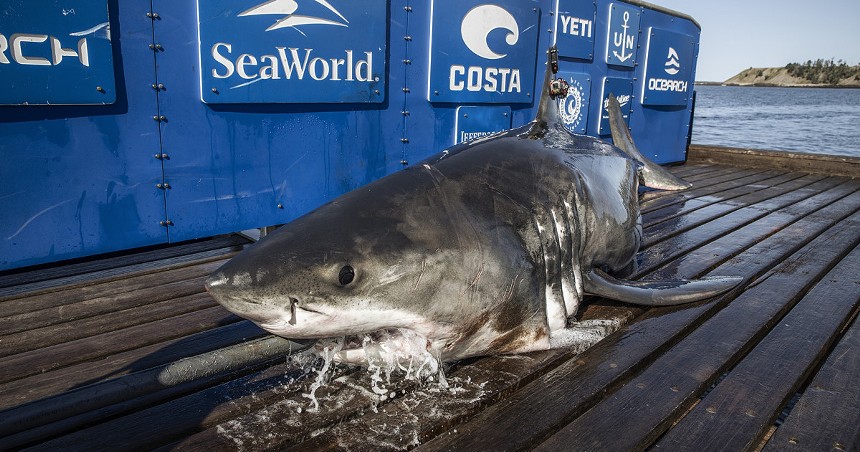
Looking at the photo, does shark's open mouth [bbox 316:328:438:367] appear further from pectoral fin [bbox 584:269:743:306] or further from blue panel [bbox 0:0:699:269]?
blue panel [bbox 0:0:699:269]

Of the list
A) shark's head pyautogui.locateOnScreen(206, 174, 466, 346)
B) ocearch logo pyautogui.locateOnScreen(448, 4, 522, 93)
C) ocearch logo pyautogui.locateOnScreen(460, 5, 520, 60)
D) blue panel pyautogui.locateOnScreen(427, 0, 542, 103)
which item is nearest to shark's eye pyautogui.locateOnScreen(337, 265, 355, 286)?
shark's head pyautogui.locateOnScreen(206, 174, 466, 346)

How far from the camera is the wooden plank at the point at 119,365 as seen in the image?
2.16 m

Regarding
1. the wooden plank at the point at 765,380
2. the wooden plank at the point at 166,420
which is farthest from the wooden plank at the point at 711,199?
the wooden plank at the point at 166,420

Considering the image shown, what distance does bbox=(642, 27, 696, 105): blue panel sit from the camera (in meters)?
8.54

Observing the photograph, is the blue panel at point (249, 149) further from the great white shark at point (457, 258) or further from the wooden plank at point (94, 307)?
the great white shark at point (457, 258)

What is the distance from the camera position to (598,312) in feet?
9.82

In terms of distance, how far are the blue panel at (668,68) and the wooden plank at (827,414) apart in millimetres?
6727

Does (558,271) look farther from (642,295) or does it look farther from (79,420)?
(79,420)

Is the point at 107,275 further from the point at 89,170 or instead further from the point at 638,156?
the point at 638,156

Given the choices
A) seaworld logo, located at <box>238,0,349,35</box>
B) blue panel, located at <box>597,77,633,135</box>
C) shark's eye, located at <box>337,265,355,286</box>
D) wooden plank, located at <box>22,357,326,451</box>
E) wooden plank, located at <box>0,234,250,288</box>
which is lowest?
wooden plank, located at <box>0,234,250,288</box>

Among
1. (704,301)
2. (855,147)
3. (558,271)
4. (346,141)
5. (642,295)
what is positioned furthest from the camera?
(855,147)

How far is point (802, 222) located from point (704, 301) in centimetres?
304

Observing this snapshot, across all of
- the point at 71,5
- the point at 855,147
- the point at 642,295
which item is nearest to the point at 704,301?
the point at 642,295

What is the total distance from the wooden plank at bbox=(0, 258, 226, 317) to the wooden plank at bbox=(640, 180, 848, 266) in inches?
116
